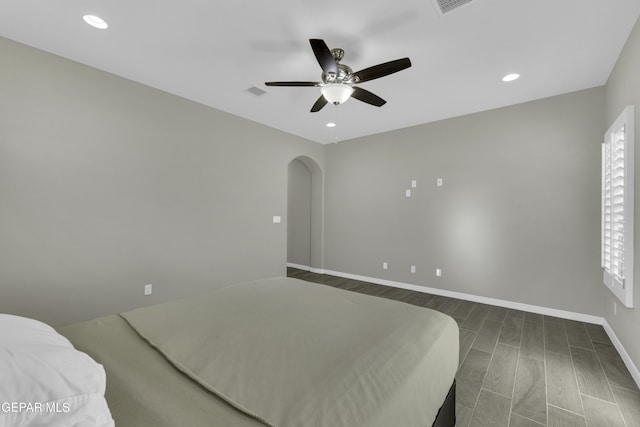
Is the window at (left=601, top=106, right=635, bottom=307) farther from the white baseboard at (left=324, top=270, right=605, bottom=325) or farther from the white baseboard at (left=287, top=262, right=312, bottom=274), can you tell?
the white baseboard at (left=287, top=262, right=312, bottom=274)

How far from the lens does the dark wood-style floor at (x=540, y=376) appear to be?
1693 mm

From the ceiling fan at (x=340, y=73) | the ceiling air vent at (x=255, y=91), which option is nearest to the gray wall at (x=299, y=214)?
the ceiling air vent at (x=255, y=91)

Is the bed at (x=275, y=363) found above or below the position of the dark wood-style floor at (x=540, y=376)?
above

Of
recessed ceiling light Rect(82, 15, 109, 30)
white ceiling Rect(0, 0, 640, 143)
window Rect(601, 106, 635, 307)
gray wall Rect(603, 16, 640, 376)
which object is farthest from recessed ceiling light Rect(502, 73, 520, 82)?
recessed ceiling light Rect(82, 15, 109, 30)

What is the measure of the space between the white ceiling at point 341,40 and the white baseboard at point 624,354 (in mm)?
2632

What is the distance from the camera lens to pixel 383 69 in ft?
6.59

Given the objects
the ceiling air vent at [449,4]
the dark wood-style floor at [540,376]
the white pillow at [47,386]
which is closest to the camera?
the white pillow at [47,386]

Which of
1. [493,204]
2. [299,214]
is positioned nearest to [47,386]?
[493,204]

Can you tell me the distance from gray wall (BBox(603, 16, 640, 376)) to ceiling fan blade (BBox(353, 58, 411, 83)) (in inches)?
70.2

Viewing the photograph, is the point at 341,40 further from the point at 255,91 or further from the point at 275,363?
the point at 275,363

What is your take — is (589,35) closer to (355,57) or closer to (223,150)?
(355,57)

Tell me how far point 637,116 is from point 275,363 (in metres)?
3.11

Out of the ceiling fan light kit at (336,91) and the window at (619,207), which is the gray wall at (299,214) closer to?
the ceiling fan light kit at (336,91)

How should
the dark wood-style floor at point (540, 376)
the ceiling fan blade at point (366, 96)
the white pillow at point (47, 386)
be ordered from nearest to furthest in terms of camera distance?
the white pillow at point (47, 386), the dark wood-style floor at point (540, 376), the ceiling fan blade at point (366, 96)
